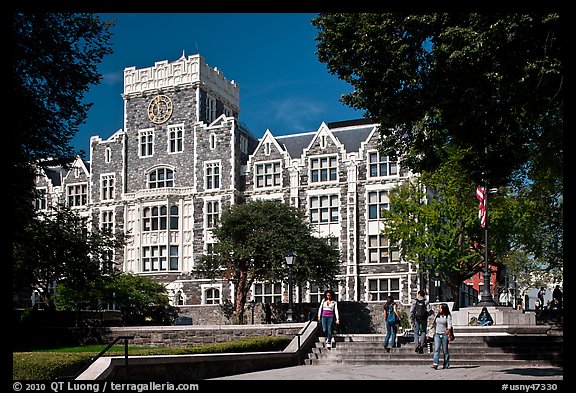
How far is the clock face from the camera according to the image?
62500mm

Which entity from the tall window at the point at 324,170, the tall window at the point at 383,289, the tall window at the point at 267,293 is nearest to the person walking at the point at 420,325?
the tall window at the point at 383,289

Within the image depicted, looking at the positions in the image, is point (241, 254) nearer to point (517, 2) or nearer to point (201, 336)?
point (201, 336)

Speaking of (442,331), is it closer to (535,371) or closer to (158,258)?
(535,371)

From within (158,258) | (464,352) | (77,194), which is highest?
(77,194)

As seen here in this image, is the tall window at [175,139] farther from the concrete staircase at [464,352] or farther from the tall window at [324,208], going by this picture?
the concrete staircase at [464,352]

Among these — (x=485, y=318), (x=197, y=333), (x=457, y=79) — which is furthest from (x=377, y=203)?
(x=457, y=79)

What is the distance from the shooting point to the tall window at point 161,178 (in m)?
A: 62.1

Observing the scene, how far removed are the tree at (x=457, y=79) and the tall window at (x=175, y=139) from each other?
4142cm

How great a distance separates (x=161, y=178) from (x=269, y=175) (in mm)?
9260

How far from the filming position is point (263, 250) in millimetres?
46750

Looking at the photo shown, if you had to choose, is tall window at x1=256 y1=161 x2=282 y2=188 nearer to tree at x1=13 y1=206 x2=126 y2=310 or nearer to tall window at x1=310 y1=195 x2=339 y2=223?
tall window at x1=310 y1=195 x2=339 y2=223

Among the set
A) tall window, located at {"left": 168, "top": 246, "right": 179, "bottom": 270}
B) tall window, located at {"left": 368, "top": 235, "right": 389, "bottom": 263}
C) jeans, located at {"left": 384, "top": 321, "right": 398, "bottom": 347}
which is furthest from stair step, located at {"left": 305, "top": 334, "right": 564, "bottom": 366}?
tall window, located at {"left": 168, "top": 246, "right": 179, "bottom": 270}

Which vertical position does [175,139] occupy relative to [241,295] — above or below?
above

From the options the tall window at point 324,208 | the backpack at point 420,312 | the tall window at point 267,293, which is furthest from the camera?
the tall window at point 267,293
